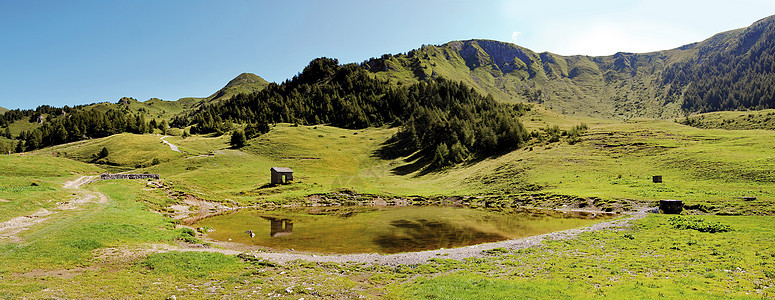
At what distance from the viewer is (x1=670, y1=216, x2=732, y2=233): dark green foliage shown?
2849cm

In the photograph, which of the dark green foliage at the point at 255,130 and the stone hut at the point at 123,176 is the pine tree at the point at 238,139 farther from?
the stone hut at the point at 123,176

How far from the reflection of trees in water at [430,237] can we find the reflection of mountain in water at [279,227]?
12.5 meters

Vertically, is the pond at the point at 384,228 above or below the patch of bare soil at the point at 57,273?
below

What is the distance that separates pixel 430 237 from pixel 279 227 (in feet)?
69.7

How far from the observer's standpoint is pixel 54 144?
153000 mm

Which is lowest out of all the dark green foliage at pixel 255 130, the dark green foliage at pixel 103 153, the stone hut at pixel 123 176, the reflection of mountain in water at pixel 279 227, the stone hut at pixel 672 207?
the reflection of mountain in water at pixel 279 227

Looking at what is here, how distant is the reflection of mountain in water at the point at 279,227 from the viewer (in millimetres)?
41075

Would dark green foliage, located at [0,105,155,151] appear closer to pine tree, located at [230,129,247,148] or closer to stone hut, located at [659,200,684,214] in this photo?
pine tree, located at [230,129,247,148]

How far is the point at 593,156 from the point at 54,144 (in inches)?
8444

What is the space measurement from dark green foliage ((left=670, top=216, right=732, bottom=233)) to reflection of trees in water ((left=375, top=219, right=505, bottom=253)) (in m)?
15.8

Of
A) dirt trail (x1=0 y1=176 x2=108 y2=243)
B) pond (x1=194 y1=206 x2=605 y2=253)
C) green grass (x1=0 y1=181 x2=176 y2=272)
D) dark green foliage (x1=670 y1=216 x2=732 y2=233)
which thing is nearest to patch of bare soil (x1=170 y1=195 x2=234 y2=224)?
pond (x1=194 y1=206 x2=605 y2=253)

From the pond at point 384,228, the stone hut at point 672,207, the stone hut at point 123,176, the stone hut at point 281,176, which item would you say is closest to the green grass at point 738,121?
the stone hut at point 672,207

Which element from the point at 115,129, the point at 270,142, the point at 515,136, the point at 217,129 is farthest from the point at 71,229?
the point at 115,129

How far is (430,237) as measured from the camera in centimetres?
3728
